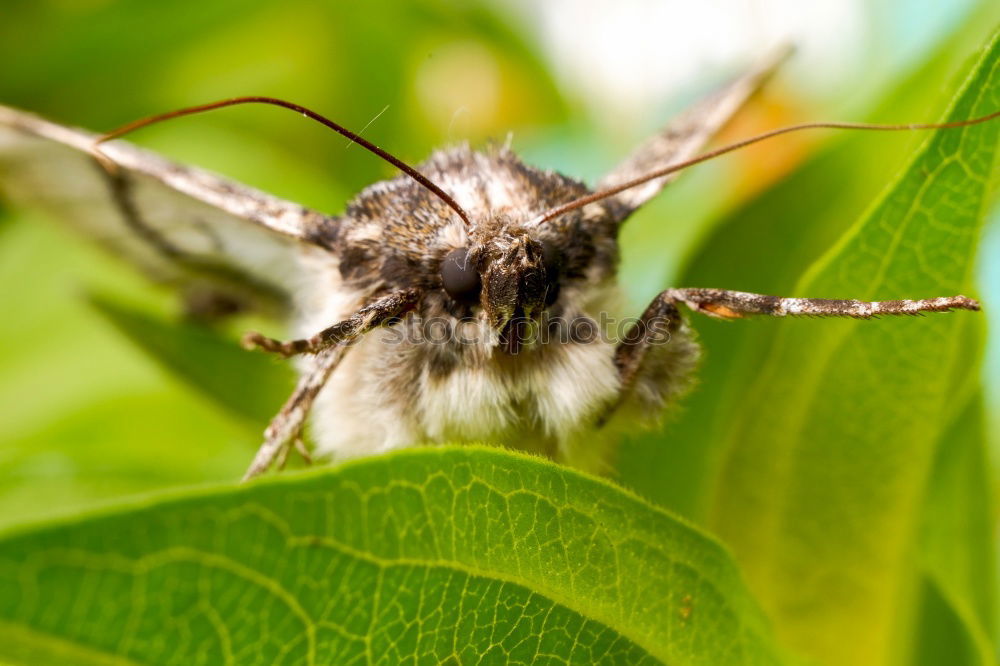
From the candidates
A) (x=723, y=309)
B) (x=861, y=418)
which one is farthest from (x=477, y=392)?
(x=861, y=418)

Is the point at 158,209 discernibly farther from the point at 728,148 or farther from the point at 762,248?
the point at 728,148

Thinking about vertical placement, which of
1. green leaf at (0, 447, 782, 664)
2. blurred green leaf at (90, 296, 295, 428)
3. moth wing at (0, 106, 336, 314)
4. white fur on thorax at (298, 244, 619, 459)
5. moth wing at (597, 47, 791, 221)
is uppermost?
moth wing at (597, 47, 791, 221)

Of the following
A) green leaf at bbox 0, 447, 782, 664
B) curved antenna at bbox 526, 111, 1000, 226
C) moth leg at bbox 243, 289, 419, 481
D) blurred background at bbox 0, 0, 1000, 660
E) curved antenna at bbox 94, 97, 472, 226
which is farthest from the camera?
blurred background at bbox 0, 0, 1000, 660

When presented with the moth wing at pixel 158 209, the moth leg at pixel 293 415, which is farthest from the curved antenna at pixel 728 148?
the moth wing at pixel 158 209

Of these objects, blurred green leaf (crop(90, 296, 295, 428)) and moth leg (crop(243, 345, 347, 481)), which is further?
blurred green leaf (crop(90, 296, 295, 428))

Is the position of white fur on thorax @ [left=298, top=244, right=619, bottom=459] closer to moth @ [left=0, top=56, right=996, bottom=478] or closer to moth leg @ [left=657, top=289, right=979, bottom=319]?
moth @ [left=0, top=56, right=996, bottom=478]

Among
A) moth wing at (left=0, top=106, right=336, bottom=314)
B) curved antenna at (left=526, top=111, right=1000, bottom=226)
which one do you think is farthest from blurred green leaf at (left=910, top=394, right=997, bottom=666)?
moth wing at (left=0, top=106, right=336, bottom=314)
